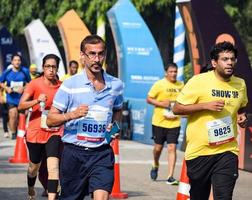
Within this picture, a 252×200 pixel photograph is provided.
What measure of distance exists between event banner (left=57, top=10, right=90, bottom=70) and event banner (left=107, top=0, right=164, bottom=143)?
421 cm

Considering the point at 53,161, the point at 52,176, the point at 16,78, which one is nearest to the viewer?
the point at 52,176

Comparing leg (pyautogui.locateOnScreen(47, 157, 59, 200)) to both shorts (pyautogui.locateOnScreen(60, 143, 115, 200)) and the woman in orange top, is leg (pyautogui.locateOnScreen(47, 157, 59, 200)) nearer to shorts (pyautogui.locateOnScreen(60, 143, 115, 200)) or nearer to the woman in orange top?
the woman in orange top

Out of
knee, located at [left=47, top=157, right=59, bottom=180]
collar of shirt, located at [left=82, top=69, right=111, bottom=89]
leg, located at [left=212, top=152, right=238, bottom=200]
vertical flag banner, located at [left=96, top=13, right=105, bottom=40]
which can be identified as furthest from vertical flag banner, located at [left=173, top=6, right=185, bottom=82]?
collar of shirt, located at [left=82, top=69, right=111, bottom=89]

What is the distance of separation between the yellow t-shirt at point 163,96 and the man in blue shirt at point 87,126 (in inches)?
240

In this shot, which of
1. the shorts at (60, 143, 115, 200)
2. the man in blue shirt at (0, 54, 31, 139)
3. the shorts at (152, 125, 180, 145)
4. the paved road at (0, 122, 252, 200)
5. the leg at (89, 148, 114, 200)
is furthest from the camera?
the man in blue shirt at (0, 54, 31, 139)

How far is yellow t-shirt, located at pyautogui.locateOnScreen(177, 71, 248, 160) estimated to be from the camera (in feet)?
26.0

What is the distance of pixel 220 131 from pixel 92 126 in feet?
3.97

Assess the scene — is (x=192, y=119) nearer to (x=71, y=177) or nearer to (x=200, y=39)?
(x=71, y=177)

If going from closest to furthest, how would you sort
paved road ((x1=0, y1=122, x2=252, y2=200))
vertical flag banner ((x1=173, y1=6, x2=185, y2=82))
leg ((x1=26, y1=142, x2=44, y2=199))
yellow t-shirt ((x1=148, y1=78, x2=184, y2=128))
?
leg ((x1=26, y1=142, x2=44, y2=199))
paved road ((x1=0, y1=122, x2=252, y2=200))
yellow t-shirt ((x1=148, y1=78, x2=184, y2=128))
vertical flag banner ((x1=173, y1=6, x2=185, y2=82))

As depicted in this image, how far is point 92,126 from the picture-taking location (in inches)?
295

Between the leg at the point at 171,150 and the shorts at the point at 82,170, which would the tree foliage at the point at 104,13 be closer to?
the leg at the point at 171,150

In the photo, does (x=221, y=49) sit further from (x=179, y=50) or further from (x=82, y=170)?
(x=179, y=50)

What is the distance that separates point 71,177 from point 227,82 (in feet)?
5.59

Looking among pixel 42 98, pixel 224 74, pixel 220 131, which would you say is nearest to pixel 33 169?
pixel 42 98
